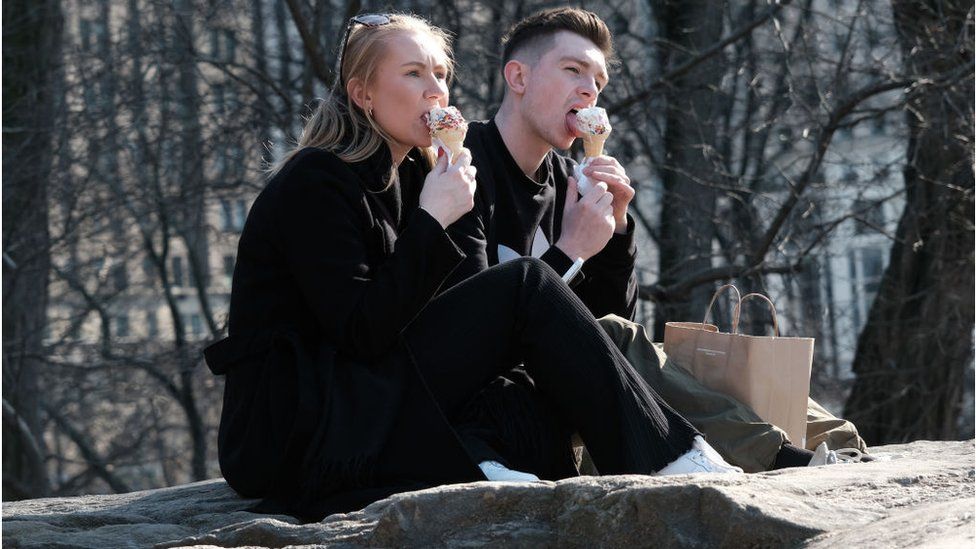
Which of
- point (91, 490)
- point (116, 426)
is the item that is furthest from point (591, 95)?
point (116, 426)

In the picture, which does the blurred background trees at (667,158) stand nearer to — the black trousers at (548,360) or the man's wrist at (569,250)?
the man's wrist at (569,250)

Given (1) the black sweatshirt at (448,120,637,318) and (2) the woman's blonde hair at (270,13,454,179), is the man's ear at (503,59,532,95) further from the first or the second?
(2) the woman's blonde hair at (270,13,454,179)

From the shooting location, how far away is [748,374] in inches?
152

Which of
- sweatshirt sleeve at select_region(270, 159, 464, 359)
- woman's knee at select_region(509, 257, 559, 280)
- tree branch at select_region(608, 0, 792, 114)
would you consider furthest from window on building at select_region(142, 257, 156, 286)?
woman's knee at select_region(509, 257, 559, 280)

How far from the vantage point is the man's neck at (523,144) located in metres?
4.66

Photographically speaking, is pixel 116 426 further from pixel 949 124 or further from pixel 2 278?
pixel 949 124

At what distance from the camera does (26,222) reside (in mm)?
10031

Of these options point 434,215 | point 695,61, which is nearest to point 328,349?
point 434,215

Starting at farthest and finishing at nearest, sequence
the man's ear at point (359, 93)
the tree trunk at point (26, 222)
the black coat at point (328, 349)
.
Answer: the tree trunk at point (26, 222) → the man's ear at point (359, 93) → the black coat at point (328, 349)

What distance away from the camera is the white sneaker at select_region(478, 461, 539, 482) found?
3391 millimetres

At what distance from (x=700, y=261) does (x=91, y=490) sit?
23.6 feet

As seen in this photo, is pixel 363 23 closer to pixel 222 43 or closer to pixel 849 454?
pixel 849 454

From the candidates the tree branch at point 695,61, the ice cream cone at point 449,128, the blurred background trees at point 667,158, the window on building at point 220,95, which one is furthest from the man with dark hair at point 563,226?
the window on building at point 220,95

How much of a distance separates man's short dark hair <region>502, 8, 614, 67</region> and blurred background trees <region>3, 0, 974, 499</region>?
1.96 meters
